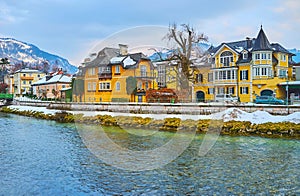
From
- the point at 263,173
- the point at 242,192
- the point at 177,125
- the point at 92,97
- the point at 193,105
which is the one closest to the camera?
the point at 242,192

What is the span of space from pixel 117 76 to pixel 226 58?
50.9ft

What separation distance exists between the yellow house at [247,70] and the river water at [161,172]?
81.4ft

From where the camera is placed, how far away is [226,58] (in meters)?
44.2

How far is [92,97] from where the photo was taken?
4775 cm

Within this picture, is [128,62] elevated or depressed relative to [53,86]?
elevated

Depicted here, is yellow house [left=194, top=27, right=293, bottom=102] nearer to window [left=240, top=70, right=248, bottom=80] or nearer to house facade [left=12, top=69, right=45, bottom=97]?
window [left=240, top=70, right=248, bottom=80]

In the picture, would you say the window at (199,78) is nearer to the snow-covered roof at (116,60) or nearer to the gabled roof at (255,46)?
the gabled roof at (255,46)

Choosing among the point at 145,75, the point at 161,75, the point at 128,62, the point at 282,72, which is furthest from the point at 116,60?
the point at 282,72

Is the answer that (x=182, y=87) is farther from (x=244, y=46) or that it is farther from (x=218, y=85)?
(x=244, y=46)

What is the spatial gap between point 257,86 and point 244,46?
7.31 meters

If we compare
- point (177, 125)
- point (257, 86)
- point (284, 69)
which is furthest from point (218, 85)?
point (177, 125)

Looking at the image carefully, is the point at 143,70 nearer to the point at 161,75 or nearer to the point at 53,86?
the point at 161,75

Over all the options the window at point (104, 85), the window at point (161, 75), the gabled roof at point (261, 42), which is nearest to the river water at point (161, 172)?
the gabled roof at point (261, 42)

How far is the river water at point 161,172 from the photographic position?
30.8 feet
